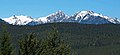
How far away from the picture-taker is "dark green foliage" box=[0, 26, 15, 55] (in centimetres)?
3506

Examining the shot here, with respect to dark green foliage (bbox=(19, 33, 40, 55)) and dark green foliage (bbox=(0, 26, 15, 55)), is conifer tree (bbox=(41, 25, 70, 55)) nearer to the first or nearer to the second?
dark green foliage (bbox=(0, 26, 15, 55))

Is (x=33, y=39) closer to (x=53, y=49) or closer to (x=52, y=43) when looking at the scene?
(x=53, y=49)

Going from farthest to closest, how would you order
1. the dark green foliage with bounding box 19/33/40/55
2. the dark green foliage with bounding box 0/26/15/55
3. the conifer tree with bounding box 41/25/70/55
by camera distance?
the conifer tree with bounding box 41/25/70/55, the dark green foliage with bounding box 0/26/15/55, the dark green foliage with bounding box 19/33/40/55

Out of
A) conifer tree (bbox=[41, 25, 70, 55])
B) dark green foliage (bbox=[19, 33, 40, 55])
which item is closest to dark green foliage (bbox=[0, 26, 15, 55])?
dark green foliage (bbox=[19, 33, 40, 55])

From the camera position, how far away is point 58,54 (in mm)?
43188

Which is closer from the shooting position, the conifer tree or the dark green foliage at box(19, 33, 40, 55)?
the dark green foliage at box(19, 33, 40, 55)

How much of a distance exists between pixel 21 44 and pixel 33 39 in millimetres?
1284

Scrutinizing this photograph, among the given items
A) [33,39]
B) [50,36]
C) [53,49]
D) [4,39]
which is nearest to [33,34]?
[33,39]

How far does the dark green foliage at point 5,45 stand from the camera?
1380 inches

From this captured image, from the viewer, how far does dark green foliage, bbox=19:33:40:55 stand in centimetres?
3404

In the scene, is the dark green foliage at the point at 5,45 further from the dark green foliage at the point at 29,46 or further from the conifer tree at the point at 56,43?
the conifer tree at the point at 56,43

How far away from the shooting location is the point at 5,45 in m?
35.6

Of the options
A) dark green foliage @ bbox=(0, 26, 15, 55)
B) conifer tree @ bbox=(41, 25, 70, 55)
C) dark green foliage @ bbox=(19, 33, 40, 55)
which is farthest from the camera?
conifer tree @ bbox=(41, 25, 70, 55)

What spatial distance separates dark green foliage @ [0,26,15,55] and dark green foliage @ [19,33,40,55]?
4.56ft
